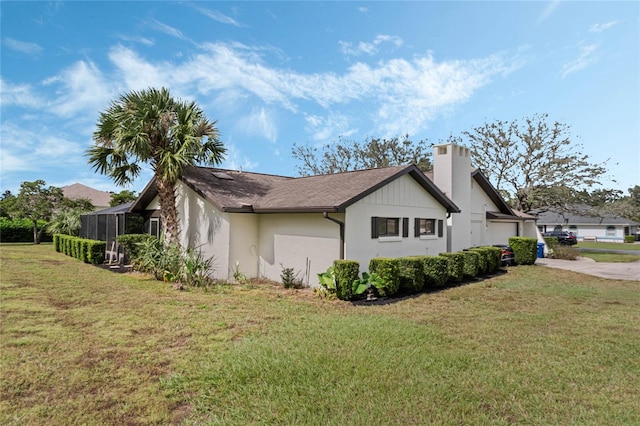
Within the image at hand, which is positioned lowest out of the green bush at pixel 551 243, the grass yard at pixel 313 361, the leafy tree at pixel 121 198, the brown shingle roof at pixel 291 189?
the grass yard at pixel 313 361

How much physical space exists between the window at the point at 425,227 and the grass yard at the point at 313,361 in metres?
4.36

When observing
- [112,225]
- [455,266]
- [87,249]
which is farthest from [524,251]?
[87,249]

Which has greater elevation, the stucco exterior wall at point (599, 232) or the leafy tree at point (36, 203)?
the leafy tree at point (36, 203)

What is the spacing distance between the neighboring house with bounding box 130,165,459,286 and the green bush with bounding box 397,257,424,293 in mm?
1206

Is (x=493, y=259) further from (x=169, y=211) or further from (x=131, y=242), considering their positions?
(x=131, y=242)

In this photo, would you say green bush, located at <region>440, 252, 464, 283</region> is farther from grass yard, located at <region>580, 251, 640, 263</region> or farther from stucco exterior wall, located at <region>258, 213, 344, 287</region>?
grass yard, located at <region>580, 251, 640, 263</region>

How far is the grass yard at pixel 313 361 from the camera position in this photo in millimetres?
3699

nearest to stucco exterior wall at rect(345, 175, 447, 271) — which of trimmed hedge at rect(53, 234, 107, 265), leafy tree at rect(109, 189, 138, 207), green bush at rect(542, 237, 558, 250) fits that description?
green bush at rect(542, 237, 558, 250)

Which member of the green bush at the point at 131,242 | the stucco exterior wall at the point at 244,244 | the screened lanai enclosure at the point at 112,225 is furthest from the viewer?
the screened lanai enclosure at the point at 112,225

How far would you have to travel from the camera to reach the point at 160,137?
13258 millimetres

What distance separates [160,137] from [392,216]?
921cm

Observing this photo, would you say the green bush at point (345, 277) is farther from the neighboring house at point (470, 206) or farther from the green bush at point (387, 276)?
the neighboring house at point (470, 206)

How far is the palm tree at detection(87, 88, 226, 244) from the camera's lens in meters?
12.5

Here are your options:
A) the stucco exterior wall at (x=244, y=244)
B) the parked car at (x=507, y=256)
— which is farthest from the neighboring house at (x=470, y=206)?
the stucco exterior wall at (x=244, y=244)
